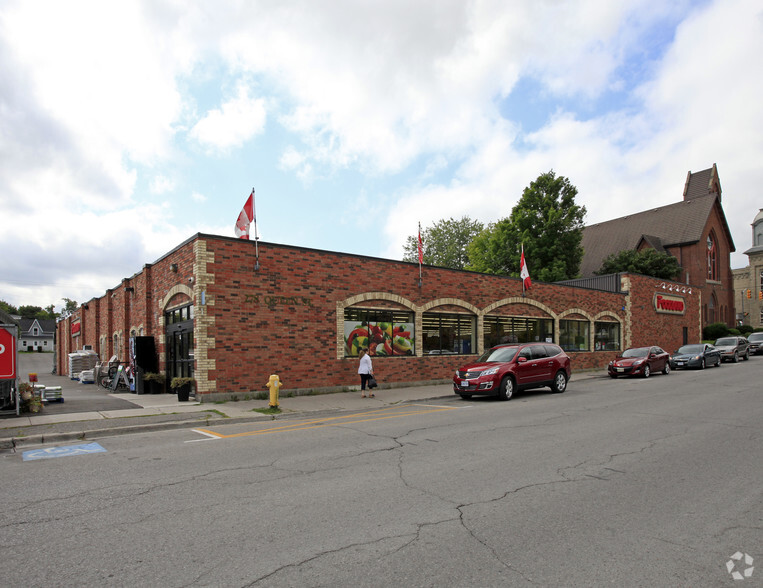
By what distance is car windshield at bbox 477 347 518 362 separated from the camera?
1587 centimetres

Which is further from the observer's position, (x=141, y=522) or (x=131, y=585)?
(x=141, y=522)

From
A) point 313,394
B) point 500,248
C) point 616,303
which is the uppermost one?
point 500,248

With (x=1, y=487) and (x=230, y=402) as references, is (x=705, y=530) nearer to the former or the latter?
(x=1, y=487)

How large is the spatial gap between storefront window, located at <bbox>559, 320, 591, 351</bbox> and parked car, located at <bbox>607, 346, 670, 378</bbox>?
3519 mm

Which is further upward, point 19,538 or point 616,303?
point 616,303

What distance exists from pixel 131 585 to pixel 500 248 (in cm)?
4691

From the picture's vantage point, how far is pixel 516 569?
148 inches

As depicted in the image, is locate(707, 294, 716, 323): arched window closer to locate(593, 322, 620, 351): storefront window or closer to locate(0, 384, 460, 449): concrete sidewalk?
locate(593, 322, 620, 351): storefront window

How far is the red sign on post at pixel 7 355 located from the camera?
11.2 m

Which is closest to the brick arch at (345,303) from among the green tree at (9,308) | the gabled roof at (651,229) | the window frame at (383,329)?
the window frame at (383,329)

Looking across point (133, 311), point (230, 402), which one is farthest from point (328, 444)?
point (133, 311)

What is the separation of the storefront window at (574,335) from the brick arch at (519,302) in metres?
1.41

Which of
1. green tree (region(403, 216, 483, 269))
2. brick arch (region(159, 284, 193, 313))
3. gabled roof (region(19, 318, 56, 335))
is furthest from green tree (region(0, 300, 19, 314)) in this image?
brick arch (region(159, 284, 193, 313))

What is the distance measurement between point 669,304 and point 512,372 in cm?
2667
